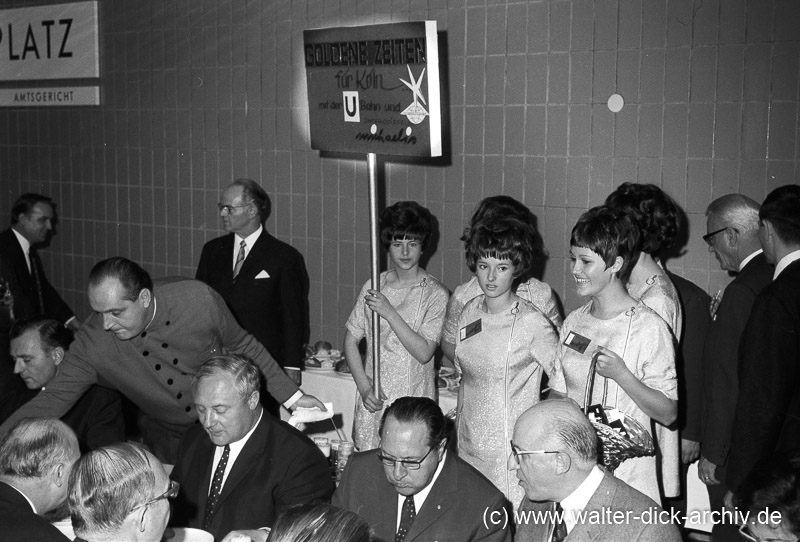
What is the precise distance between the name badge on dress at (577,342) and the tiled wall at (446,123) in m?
1.61

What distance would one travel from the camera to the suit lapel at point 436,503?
2984 mm

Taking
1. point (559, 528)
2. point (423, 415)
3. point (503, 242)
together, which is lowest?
point (559, 528)

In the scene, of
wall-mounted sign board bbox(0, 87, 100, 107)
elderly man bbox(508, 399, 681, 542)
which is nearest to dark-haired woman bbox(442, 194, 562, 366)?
elderly man bbox(508, 399, 681, 542)

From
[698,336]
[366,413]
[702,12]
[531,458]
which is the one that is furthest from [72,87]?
[531,458]

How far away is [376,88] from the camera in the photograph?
162 inches

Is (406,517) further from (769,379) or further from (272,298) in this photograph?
(272,298)

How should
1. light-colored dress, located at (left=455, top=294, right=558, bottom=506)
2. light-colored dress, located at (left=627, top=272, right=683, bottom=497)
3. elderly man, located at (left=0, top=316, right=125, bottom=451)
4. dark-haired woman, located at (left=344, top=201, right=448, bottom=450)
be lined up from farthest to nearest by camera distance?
dark-haired woman, located at (left=344, top=201, right=448, bottom=450) < elderly man, located at (left=0, top=316, right=125, bottom=451) < light-colored dress, located at (left=455, top=294, right=558, bottom=506) < light-colored dress, located at (left=627, top=272, right=683, bottom=497)

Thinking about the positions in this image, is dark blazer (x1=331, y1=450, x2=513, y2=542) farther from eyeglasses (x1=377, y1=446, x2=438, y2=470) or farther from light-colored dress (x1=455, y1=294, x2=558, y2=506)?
light-colored dress (x1=455, y1=294, x2=558, y2=506)

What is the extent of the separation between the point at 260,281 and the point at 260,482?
2.35 meters

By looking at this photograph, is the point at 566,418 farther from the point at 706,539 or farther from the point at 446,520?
the point at 706,539

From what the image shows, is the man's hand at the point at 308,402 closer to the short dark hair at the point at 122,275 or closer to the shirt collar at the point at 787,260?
the short dark hair at the point at 122,275

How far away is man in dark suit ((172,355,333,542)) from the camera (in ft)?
10.6

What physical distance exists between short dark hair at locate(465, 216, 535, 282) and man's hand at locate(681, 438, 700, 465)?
43.8 inches

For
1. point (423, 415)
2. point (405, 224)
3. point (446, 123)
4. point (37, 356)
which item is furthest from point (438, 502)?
point (446, 123)
